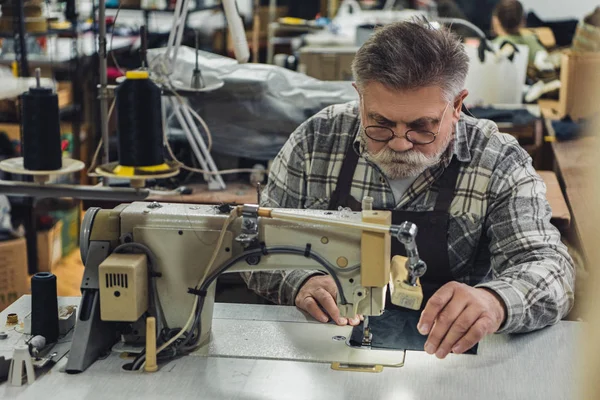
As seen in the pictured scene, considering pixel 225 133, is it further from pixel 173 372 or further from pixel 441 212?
pixel 173 372

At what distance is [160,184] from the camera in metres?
2.99

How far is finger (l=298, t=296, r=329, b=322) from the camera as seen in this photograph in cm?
171

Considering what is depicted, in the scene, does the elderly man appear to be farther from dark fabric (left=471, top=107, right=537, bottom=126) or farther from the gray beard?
dark fabric (left=471, top=107, right=537, bottom=126)

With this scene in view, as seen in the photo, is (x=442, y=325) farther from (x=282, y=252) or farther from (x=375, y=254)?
(x=282, y=252)

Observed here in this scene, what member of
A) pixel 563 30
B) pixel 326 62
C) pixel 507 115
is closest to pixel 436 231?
pixel 507 115

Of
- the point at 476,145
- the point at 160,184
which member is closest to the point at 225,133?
the point at 160,184

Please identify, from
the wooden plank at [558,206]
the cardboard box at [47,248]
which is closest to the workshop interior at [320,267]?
the wooden plank at [558,206]

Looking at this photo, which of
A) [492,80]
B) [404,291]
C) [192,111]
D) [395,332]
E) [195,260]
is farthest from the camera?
[492,80]

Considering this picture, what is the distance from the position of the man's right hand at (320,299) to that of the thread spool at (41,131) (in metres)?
0.58

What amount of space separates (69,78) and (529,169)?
3.47m

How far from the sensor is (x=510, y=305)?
1590 mm

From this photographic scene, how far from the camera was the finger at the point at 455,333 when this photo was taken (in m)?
1.47

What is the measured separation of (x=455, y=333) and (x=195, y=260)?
47 cm

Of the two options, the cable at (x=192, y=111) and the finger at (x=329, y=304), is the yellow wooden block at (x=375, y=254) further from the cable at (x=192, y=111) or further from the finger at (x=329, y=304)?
the cable at (x=192, y=111)
